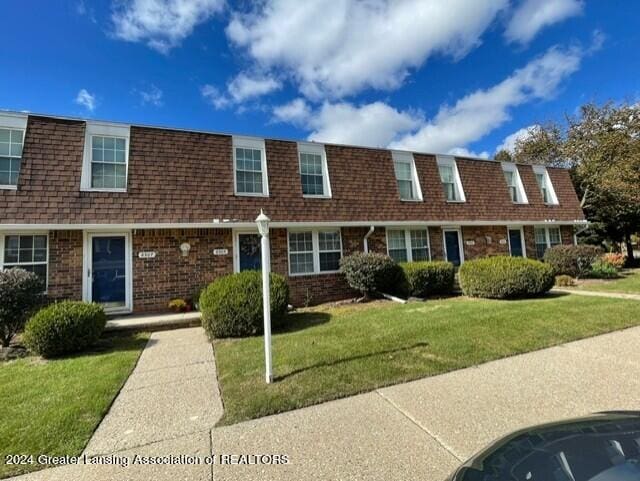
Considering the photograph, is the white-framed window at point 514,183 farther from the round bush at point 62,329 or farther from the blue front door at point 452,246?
the round bush at point 62,329

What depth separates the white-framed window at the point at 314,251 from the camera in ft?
34.6

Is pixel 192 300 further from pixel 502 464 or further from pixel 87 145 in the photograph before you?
pixel 502 464

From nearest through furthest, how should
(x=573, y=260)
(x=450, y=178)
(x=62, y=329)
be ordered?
(x=62, y=329) → (x=573, y=260) → (x=450, y=178)

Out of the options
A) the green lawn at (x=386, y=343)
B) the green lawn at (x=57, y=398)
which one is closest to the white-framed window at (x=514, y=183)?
the green lawn at (x=386, y=343)

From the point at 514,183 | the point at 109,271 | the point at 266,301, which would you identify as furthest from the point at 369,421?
the point at 514,183

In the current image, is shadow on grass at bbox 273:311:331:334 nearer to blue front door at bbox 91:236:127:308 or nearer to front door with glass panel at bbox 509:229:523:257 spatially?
blue front door at bbox 91:236:127:308

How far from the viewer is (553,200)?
1564cm

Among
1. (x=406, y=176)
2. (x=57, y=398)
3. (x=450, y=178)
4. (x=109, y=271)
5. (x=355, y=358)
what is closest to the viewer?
(x=57, y=398)

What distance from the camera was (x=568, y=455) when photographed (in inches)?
62.1

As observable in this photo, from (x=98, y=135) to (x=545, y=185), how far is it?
1789 cm

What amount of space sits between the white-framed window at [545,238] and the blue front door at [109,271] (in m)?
15.7

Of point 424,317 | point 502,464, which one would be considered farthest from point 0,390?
point 424,317

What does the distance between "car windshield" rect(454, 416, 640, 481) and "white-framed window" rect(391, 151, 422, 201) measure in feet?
36.6

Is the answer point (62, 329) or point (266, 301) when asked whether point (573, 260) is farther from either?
point (62, 329)
